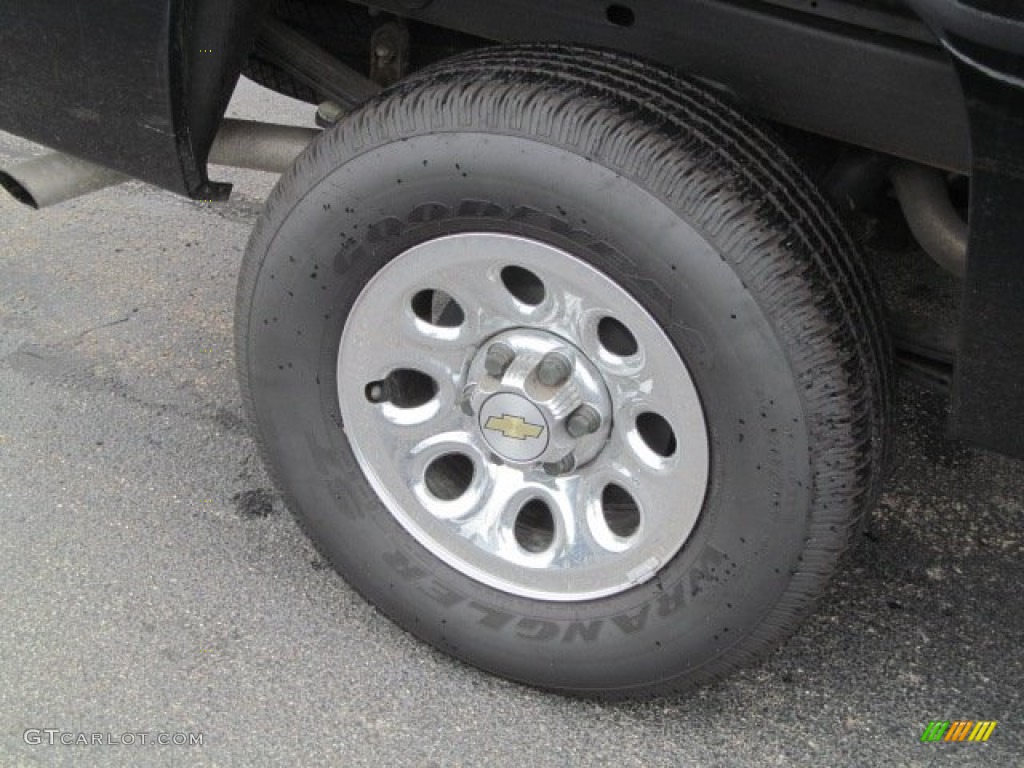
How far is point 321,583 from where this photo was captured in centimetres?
267

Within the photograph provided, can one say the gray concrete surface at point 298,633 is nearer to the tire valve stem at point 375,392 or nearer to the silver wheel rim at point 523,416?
the silver wheel rim at point 523,416

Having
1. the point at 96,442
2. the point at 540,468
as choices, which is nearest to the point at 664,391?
the point at 540,468

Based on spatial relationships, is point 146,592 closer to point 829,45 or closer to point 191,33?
point 191,33

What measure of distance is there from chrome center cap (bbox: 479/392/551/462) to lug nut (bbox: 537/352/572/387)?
0.06 m

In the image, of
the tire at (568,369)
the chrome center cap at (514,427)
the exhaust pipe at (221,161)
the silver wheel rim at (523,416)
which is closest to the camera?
the tire at (568,369)

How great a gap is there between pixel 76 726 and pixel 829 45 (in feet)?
6.00

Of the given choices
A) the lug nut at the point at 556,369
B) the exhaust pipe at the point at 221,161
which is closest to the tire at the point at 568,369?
the lug nut at the point at 556,369

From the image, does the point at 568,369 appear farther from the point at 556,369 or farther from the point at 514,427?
the point at 514,427

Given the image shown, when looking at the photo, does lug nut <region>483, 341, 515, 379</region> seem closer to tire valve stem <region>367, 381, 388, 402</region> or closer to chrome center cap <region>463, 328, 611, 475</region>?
chrome center cap <region>463, 328, 611, 475</region>

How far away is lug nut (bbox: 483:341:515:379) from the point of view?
2.24 m

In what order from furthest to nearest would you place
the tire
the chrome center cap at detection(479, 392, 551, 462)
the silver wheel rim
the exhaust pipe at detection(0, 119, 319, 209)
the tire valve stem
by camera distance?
the exhaust pipe at detection(0, 119, 319, 209) < the tire valve stem < the chrome center cap at detection(479, 392, 551, 462) < the silver wheel rim < the tire
